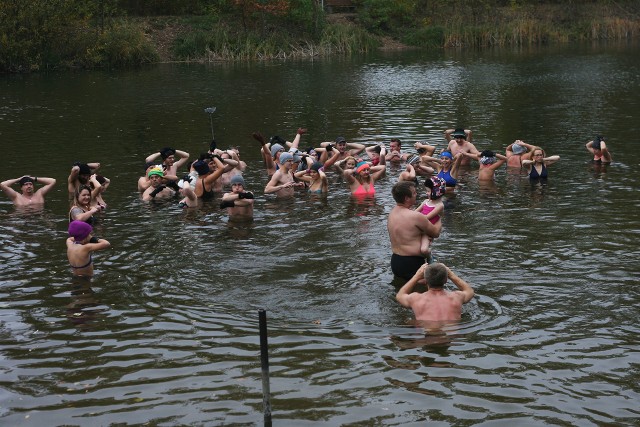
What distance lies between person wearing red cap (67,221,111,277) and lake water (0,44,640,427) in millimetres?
475

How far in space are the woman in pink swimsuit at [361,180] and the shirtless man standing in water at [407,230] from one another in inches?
286

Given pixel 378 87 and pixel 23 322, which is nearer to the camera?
pixel 23 322

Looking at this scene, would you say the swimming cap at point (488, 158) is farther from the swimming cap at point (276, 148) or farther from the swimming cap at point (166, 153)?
the swimming cap at point (166, 153)

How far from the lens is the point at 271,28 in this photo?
72750mm

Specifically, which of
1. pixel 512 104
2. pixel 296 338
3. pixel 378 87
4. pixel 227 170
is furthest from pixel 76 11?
pixel 296 338

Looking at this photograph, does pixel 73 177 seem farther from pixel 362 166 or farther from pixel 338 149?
pixel 338 149

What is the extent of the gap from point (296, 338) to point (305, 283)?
268 cm

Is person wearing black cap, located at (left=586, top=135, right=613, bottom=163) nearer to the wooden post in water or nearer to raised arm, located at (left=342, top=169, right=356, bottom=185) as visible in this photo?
raised arm, located at (left=342, top=169, right=356, bottom=185)

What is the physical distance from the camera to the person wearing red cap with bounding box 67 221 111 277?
49.0 ft

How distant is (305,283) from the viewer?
14.8 metres

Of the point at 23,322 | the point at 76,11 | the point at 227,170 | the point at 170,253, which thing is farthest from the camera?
the point at 76,11

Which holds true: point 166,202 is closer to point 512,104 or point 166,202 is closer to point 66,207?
point 66,207

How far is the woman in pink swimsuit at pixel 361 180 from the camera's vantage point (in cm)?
2155

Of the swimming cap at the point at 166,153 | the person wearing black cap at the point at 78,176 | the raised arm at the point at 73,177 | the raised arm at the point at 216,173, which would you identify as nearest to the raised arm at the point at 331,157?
the raised arm at the point at 216,173
